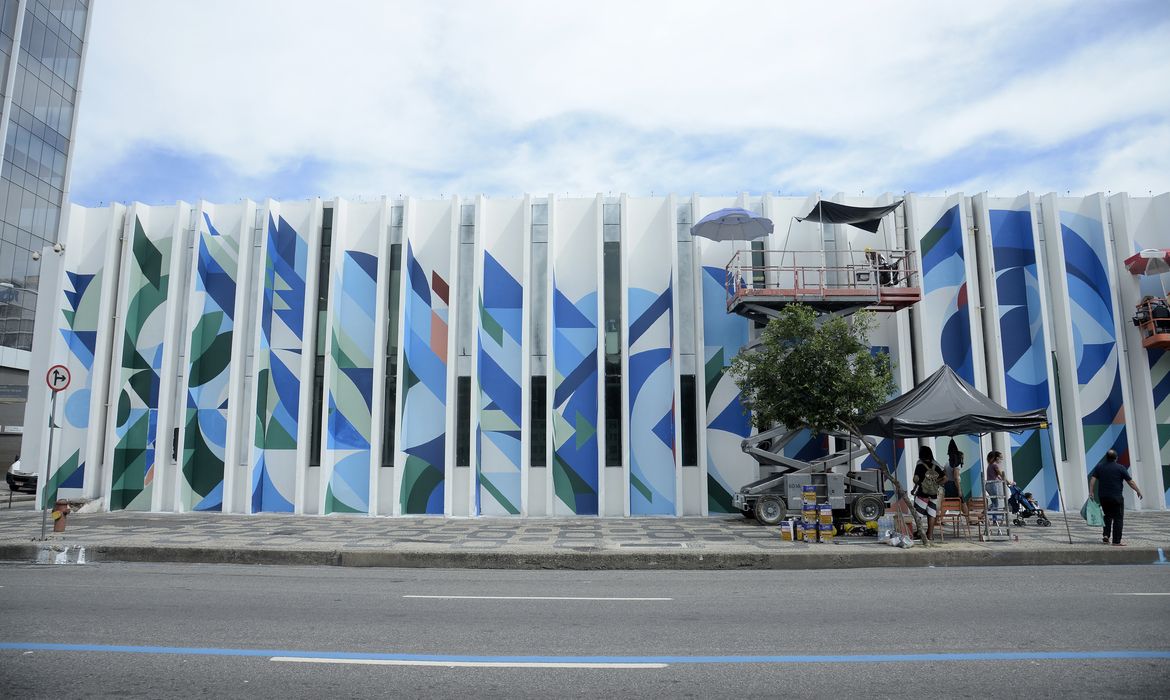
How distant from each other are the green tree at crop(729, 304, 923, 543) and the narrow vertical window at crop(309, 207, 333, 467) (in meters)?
11.6

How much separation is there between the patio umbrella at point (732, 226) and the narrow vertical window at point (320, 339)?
10329mm

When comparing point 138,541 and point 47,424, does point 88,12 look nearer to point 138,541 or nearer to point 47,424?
point 47,424

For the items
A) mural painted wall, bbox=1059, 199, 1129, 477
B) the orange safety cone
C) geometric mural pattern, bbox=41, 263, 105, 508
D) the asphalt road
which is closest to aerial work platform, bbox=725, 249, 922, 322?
mural painted wall, bbox=1059, 199, 1129, 477

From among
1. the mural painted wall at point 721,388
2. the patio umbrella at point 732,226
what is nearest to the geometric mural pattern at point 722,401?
the mural painted wall at point 721,388

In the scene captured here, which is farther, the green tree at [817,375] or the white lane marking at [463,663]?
the green tree at [817,375]

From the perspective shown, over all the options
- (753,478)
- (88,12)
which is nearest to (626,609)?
(753,478)

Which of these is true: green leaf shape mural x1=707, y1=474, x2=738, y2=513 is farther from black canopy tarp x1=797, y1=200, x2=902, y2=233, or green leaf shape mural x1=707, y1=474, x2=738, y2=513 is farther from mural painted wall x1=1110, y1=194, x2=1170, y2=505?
mural painted wall x1=1110, y1=194, x2=1170, y2=505

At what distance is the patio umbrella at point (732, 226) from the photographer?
1758 centimetres

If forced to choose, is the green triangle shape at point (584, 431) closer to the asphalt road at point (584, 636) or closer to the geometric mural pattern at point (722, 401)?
the geometric mural pattern at point (722, 401)

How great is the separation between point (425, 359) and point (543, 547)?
8560mm

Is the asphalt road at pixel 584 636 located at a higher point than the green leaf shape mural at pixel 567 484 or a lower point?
lower

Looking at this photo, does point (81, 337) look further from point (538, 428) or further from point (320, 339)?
point (538, 428)

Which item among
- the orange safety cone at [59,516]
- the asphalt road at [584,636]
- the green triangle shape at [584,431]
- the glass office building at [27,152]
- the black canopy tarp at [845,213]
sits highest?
the glass office building at [27,152]

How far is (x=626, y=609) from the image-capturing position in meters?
8.00
